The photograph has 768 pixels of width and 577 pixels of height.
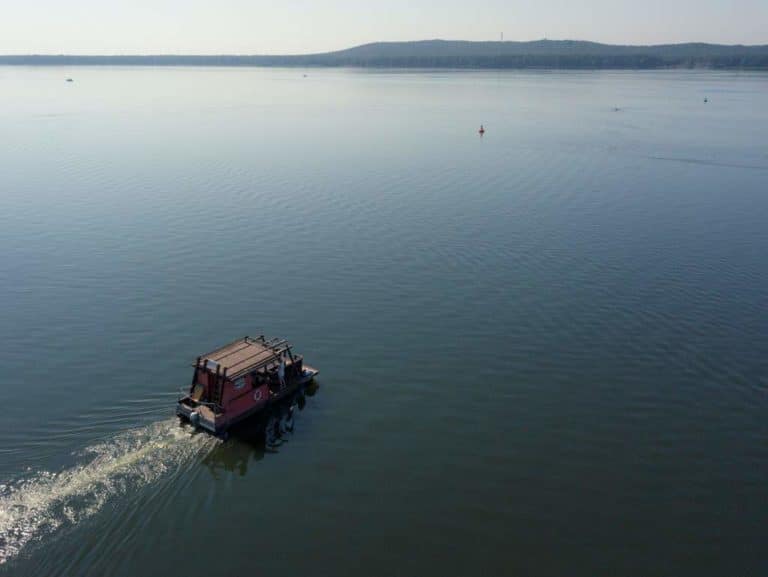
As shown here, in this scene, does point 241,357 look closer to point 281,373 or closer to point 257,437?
point 281,373

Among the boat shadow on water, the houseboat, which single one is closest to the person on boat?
the houseboat

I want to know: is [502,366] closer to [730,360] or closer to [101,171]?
[730,360]

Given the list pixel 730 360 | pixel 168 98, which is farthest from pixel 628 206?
pixel 168 98

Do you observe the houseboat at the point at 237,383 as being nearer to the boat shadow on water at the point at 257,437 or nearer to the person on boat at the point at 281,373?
the person on boat at the point at 281,373

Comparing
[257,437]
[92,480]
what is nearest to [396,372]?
[257,437]

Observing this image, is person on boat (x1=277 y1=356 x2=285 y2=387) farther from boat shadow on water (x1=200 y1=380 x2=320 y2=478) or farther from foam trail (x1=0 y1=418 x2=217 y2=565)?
foam trail (x1=0 y1=418 x2=217 y2=565)

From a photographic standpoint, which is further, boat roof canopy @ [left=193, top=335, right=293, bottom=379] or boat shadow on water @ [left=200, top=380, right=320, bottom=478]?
boat roof canopy @ [left=193, top=335, right=293, bottom=379]
